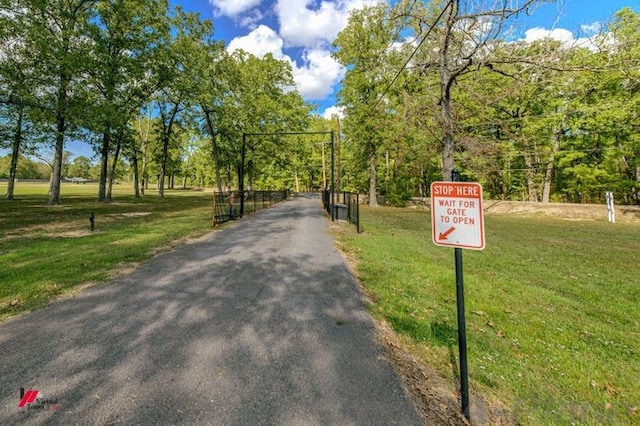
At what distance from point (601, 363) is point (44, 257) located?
34.4 feet

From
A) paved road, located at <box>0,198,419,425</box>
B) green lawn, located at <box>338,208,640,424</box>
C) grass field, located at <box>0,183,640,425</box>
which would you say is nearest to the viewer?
paved road, located at <box>0,198,419,425</box>

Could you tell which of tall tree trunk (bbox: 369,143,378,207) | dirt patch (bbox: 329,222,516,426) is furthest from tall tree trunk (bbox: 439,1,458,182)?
tall tree trunk (bbox: 369,143,378,207)

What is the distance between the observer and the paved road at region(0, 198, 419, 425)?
2273mm

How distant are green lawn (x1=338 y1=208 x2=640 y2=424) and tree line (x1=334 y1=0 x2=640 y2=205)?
8.61 feet

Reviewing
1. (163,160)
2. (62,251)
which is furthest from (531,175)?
(163,160)

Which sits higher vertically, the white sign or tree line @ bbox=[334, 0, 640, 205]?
tree line @ bbox=[334, 0, 640, 205]

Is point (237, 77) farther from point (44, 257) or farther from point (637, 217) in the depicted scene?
point (637, 217)

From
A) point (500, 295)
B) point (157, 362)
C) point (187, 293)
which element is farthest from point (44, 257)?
point (500, 295)

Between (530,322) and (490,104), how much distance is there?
4414 mm

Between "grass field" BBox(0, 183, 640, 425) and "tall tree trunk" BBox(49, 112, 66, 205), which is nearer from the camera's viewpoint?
"grass field" BBox(0, 183, 640, 425)

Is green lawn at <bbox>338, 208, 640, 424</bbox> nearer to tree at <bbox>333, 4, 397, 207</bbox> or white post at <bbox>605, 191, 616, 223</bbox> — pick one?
white post at <bbox>605, 191, 616, 223</bbox>

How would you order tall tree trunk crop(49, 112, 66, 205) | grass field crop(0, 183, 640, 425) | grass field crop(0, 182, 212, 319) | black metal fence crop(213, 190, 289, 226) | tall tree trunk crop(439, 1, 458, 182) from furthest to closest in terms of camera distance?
tall tree trunk crop(49, 112, 66, 205), black metal fence crop(213, 190, 289, 226), tall tree trunk crop(439, 1, 458, 182), grass field crop(0, 182, 212, 319), grass field crop(0, 183, 640, 425)

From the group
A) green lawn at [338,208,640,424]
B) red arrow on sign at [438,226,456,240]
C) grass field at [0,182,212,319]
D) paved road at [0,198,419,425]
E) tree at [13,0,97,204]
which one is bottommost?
green lawn at [338,208,640,424]

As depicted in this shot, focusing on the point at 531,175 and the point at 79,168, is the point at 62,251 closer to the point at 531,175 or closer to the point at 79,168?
Result: the point at 531,175
